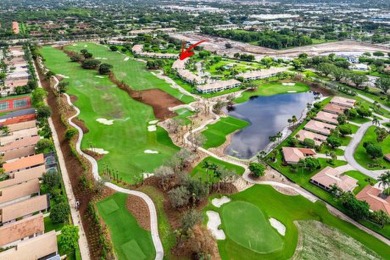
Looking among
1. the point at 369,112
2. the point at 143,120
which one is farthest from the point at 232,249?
the point at 369,112

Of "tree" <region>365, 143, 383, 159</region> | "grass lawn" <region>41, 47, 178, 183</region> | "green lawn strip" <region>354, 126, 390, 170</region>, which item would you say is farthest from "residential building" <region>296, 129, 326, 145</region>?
"grass lawn" <region>41, 47, 178, 183</region>

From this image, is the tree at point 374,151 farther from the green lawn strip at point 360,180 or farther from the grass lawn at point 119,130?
the grass lawn at point 119,130

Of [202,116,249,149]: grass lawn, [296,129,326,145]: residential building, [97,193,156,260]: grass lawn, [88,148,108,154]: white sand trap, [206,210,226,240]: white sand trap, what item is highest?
[296,129,326,145]: residential building

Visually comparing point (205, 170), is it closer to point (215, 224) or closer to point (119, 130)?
point (215, 224)

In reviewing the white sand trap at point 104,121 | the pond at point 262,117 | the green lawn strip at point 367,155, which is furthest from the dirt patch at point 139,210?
the green lawn strip at point 367,155

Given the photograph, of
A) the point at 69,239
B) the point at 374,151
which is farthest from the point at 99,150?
the point at 374,151

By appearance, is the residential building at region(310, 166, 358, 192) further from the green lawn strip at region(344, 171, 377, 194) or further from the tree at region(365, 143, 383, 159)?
the tree at region(365, 143, 383, 159)
